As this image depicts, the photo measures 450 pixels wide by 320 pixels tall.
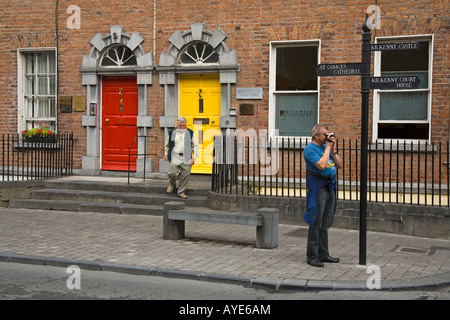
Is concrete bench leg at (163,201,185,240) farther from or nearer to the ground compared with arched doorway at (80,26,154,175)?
nearer to the ground

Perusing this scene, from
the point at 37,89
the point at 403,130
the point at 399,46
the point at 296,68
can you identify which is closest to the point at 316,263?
the point at 399,46

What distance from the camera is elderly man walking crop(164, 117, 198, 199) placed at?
1180 centimetres

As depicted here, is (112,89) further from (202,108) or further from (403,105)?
(403,105)

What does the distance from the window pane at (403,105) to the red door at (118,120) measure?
19.5 feet

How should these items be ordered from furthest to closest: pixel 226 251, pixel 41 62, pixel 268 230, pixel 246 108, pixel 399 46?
1. pixel 41 62
2. pixel 246 108
3. pixel 268 230
4. pixel 226 251
5. pixel 399 46

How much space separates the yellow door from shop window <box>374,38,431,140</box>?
3736mm

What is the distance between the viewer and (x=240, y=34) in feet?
43.4

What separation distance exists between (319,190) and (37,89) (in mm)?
10026

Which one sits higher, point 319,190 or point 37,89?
point 37,89

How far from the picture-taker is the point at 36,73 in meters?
15.1

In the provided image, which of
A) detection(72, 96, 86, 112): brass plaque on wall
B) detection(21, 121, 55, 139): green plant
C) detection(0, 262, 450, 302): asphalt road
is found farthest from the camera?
detection(21, 121, 55, 139): green plant

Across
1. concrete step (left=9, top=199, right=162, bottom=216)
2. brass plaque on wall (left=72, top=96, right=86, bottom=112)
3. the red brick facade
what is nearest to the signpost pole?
the red brick facade

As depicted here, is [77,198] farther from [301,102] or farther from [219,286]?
[219,286]

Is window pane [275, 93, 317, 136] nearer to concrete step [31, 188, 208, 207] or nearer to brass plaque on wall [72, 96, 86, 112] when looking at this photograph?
concrete step [31, 188, 208, 207]
